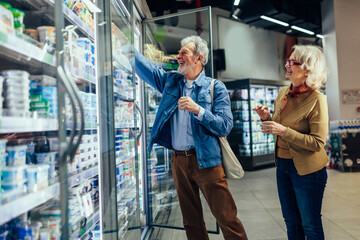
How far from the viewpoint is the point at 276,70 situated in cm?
1153

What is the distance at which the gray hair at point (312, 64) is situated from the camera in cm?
204

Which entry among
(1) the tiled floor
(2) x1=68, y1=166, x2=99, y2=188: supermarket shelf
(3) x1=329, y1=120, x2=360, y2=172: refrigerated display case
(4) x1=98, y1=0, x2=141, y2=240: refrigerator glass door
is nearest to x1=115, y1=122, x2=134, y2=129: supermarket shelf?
(4) x1=98, y1=0, x2=141, y2=240: refrigerator glass door

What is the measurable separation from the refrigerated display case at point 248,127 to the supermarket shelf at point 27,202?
7627 mm

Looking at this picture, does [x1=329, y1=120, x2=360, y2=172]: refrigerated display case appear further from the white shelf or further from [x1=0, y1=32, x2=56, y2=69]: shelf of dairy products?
[x1=0, y1=32, x2=56, y2=69]: shelf of dairy products

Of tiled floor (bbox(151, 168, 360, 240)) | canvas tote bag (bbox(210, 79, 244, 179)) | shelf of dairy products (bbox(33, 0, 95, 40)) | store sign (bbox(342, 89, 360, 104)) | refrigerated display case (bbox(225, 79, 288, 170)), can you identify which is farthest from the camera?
refrigerated display case (bbox(225, 79, 288, 170))

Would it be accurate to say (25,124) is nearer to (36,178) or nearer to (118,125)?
(36,178)

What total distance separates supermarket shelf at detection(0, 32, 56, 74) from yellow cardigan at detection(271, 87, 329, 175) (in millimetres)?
1443

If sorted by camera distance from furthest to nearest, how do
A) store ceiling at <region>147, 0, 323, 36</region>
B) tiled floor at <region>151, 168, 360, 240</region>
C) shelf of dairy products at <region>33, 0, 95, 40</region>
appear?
store ceiling at <region>147, 0, 323, 36</region>
tiled floor at <region>151, 168, 360, 240</region>
shelf of dairy products at <region>33, 0, 95, 40</region>

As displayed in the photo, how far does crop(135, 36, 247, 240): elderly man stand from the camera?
222 centimetres

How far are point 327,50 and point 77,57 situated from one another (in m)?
8.39

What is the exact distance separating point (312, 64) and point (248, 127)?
22.4 feet

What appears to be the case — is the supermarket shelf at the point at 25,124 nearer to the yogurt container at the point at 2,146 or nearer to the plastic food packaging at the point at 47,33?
the yogurt container at the point at 2,146

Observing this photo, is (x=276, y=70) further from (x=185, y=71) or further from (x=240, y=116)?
(x=185, y=71)

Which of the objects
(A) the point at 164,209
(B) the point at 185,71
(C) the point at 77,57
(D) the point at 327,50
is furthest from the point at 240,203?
(D) the point at 327,50
